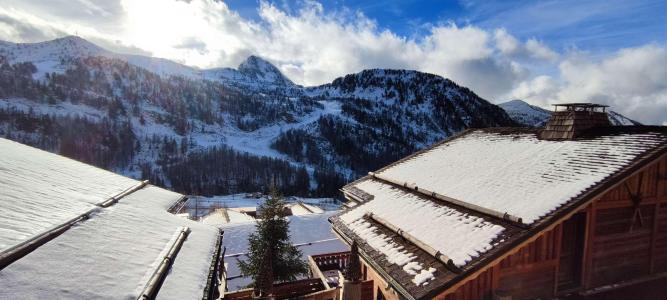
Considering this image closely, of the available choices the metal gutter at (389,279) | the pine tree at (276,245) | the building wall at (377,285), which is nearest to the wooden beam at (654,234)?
the building wall at (377,285)

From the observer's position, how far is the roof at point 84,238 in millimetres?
5242

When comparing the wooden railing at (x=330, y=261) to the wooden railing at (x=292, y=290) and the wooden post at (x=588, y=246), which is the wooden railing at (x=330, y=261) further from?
the wooden post at (x=588, y=246)

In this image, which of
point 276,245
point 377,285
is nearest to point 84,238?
point 377,285

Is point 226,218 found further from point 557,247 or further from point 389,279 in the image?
point 557,247

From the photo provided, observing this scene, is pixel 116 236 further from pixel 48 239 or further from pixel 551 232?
pixel 551 232

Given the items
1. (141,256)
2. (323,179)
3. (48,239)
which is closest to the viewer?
(48,239)

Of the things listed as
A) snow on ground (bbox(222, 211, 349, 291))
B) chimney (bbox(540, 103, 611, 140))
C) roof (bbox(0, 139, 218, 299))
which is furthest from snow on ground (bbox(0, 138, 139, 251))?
chimney (bbox(540, 103, 611, 140))

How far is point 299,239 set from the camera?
28188 mm

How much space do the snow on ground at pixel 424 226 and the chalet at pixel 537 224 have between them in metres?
0.04

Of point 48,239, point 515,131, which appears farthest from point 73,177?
point 515,131

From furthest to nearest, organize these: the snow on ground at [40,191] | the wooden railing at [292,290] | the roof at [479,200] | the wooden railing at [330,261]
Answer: the wooden railing at [330,261], the wooden railing at [292,290], the roof at [479,200], the snow on ground at [40,191]

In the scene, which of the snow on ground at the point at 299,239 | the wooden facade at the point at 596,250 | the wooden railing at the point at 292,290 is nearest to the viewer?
the wooden facade at the point at 596,250

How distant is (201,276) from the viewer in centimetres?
746

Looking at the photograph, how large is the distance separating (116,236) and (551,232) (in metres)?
10.4
